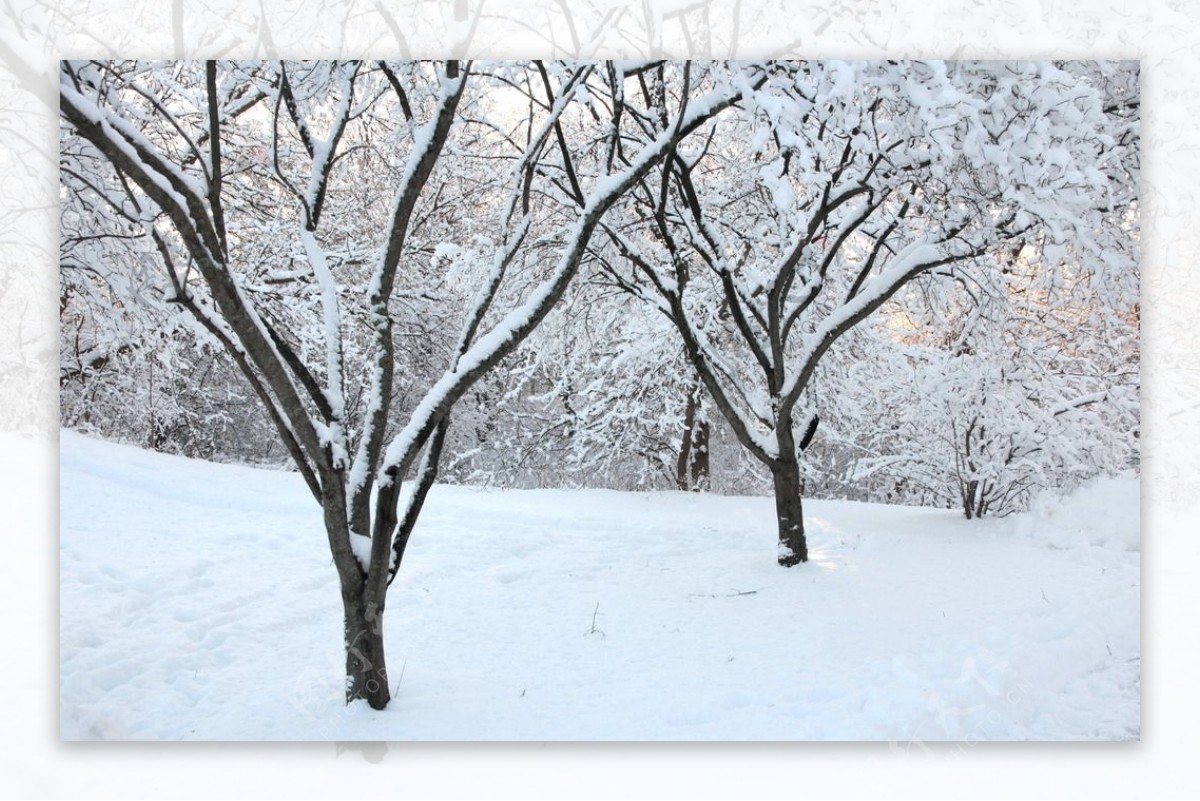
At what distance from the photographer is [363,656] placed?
7.94 feet

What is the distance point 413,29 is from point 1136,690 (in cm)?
332

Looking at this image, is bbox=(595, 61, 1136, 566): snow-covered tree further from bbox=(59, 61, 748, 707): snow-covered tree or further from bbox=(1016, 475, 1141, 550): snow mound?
bbox=(1016, 475, 1141, 550): snow mound

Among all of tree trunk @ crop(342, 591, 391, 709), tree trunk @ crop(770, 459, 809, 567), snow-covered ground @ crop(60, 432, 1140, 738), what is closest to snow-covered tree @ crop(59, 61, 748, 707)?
tree trunk @ crop(342, 591, 391, 709)

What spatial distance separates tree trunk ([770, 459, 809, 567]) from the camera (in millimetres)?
3914

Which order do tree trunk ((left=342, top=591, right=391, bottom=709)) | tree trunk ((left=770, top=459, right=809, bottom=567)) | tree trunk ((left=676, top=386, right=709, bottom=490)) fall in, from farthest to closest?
tree trunk ((left=676, top=386, right=709, bottom=490))
tree trunk ((left=770, top=459, right=809, bottom=567))
tree trunk ((left=342, top=591, right=391, bottom=709))

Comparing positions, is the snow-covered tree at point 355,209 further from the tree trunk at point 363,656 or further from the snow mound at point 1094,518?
the snow mound at point 1094,518

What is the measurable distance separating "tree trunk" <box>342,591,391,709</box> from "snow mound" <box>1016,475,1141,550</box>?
8.53ft

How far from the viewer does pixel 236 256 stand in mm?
3836

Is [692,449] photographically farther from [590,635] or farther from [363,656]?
[363,656]

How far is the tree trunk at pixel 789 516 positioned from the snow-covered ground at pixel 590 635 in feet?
0.37

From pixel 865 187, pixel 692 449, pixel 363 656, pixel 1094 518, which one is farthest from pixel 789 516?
pixel 692 449

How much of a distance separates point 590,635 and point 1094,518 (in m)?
2.05

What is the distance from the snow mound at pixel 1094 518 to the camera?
2.89 meters

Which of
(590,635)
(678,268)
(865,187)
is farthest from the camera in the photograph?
(678,268)
